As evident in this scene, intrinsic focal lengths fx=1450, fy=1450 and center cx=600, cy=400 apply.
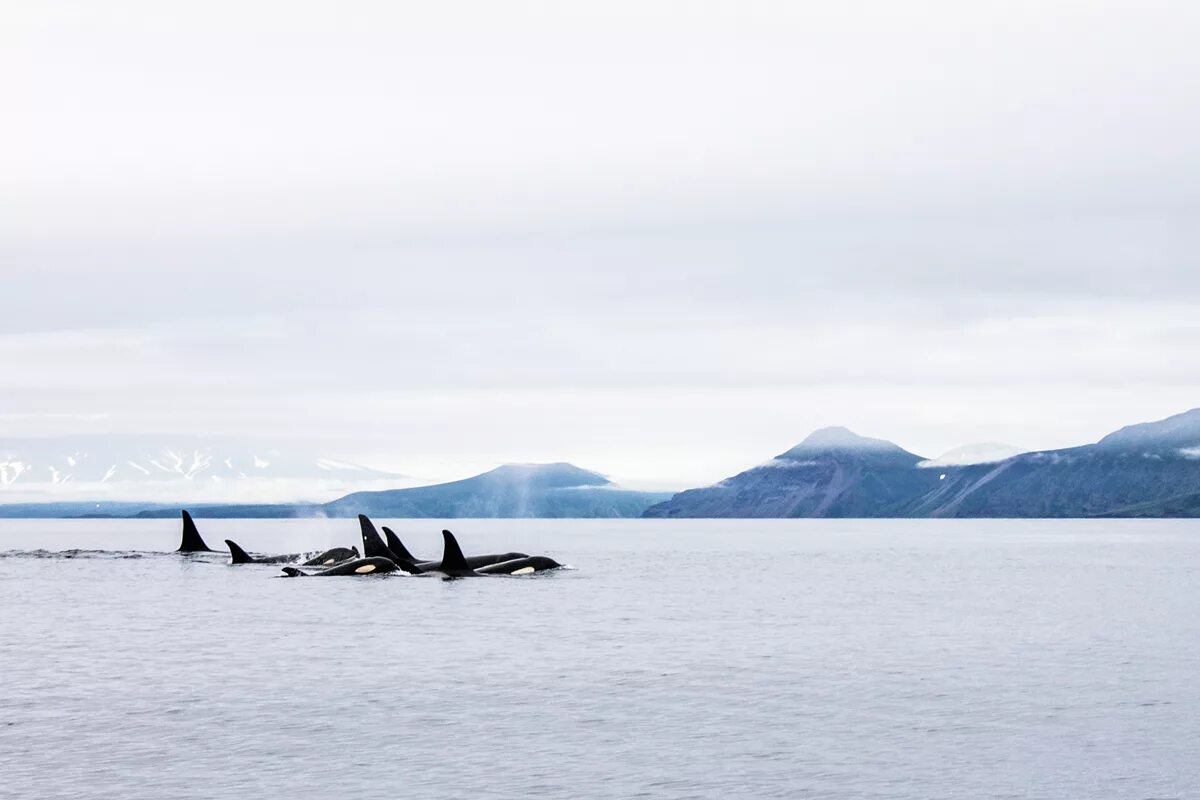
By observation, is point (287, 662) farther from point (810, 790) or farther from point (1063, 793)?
point (1063, 793)

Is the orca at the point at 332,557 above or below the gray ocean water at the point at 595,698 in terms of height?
above

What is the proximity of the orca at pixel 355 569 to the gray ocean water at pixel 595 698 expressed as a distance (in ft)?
67.8

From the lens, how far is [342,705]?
117 feet

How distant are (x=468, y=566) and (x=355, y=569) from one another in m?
7.57

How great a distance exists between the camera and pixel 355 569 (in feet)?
316

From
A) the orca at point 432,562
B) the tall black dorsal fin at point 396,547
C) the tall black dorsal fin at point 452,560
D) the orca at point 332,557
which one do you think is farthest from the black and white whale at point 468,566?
the orca at point 332,557

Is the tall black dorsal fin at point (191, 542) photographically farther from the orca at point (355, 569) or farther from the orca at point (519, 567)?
the orca at point (519, 567)

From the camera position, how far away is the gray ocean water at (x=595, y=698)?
26531 mm

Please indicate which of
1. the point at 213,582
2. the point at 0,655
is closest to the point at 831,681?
the point at 0,655

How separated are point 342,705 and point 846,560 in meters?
122

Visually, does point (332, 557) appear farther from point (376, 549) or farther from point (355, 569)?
point (355, 569)

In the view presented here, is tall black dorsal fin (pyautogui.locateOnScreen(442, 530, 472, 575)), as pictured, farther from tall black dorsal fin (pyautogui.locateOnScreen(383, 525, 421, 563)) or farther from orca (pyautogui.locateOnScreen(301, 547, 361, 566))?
orca (pyautogui.locateOnScreen(301, 547, 361, 566))

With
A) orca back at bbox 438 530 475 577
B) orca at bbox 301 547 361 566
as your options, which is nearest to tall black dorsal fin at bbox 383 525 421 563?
orca at bbox 301 547 361 566

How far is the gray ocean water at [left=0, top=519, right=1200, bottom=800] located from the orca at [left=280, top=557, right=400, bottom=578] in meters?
20.7
